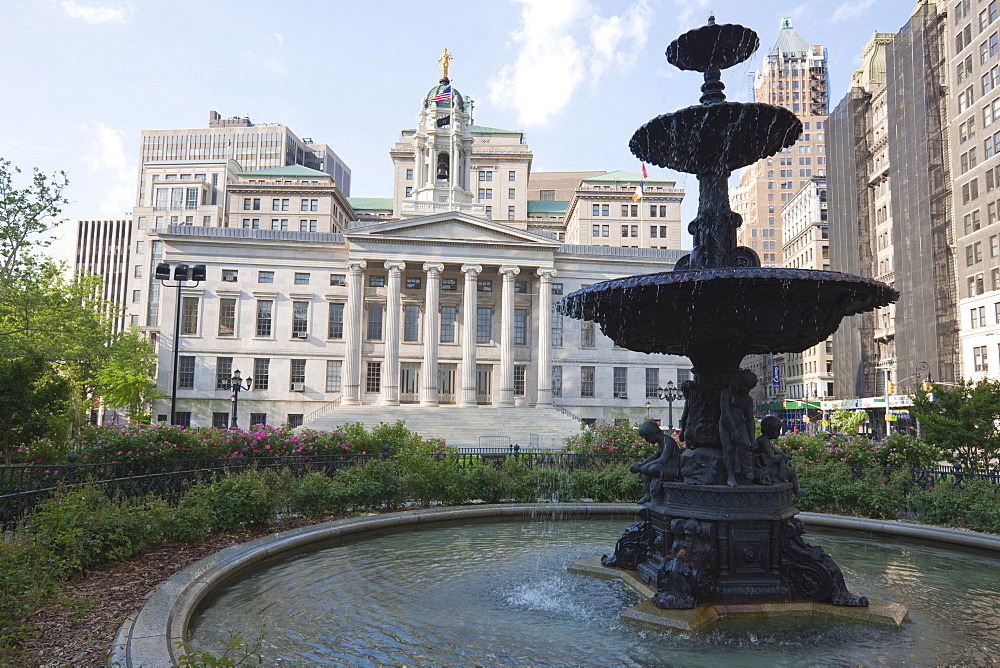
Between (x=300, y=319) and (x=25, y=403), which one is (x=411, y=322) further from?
(x=25, y=403)

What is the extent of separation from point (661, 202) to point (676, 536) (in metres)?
73.6

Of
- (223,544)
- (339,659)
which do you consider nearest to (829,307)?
(339,659)

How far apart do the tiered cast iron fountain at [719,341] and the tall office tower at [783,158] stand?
12131 centimetres

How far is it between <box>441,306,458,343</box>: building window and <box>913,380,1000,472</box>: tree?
134 feet

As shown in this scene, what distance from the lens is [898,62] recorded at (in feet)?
196

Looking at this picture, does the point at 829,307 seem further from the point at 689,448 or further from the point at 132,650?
the point at 132,650

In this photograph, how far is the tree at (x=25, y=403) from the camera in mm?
17984

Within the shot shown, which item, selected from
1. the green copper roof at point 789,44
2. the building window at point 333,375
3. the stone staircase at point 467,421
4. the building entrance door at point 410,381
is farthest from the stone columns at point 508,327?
the green copper roof at point 789,44

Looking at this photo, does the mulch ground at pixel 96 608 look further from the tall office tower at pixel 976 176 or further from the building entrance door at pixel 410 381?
the tall office tower at pixel 976 176

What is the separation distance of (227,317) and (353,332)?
10.8m

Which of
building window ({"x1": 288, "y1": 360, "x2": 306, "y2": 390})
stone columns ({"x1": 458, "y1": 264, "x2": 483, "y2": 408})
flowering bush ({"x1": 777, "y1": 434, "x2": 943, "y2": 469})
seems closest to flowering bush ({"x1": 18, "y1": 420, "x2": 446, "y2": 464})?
flowering bush ({"x1": 777, "y1": 434, "x2": 943, "y2": 469})

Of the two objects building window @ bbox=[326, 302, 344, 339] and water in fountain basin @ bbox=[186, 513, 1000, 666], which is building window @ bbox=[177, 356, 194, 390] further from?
water in fountain basin @ bbox=[186, 513, 1000, 666]

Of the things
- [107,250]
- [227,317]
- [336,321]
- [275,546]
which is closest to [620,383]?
[336,321]

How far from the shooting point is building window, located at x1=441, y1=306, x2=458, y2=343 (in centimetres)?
5591
